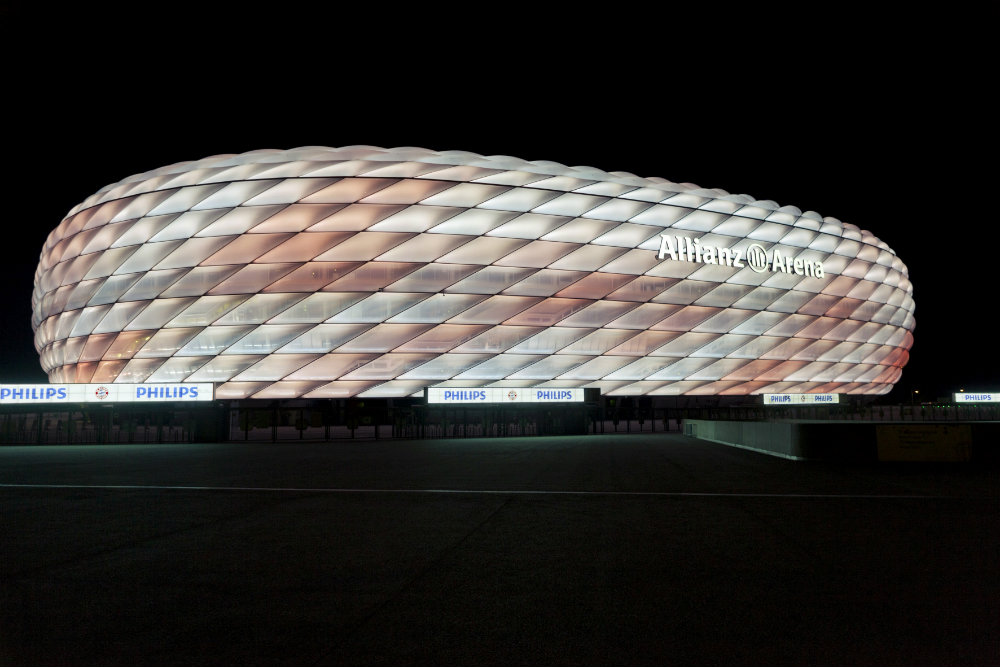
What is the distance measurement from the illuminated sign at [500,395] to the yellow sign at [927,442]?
65.6 feet

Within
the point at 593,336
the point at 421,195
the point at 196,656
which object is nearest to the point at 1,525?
the point at 196,656

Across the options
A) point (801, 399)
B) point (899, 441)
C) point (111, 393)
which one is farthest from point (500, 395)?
point (801, 399)

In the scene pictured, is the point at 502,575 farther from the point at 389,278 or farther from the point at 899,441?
the point at 389,278

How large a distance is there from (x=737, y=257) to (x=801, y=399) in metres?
9.99

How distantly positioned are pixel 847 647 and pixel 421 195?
3606cm

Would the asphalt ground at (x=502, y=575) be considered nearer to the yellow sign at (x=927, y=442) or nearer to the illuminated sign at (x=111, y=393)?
the yellow sign at (x=927, y=442)

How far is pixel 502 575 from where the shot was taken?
18.1 feet

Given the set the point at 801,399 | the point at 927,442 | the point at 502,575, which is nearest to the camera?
the point at 502,575

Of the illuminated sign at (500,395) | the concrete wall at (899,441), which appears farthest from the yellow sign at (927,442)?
the illuminated sign at (500,395)

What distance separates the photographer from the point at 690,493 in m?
10.7

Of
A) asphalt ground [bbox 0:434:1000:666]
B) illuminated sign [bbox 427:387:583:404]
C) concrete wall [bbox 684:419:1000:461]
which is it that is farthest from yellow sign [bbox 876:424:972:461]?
illuminated sign [bbox 427:387:583:404]

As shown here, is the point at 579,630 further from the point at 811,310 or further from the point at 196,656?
the point at 811,310

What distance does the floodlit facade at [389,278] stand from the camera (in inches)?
1491

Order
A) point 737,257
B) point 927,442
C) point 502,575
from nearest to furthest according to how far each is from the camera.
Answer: point 502,575 < point 927,442 < point 737,257
